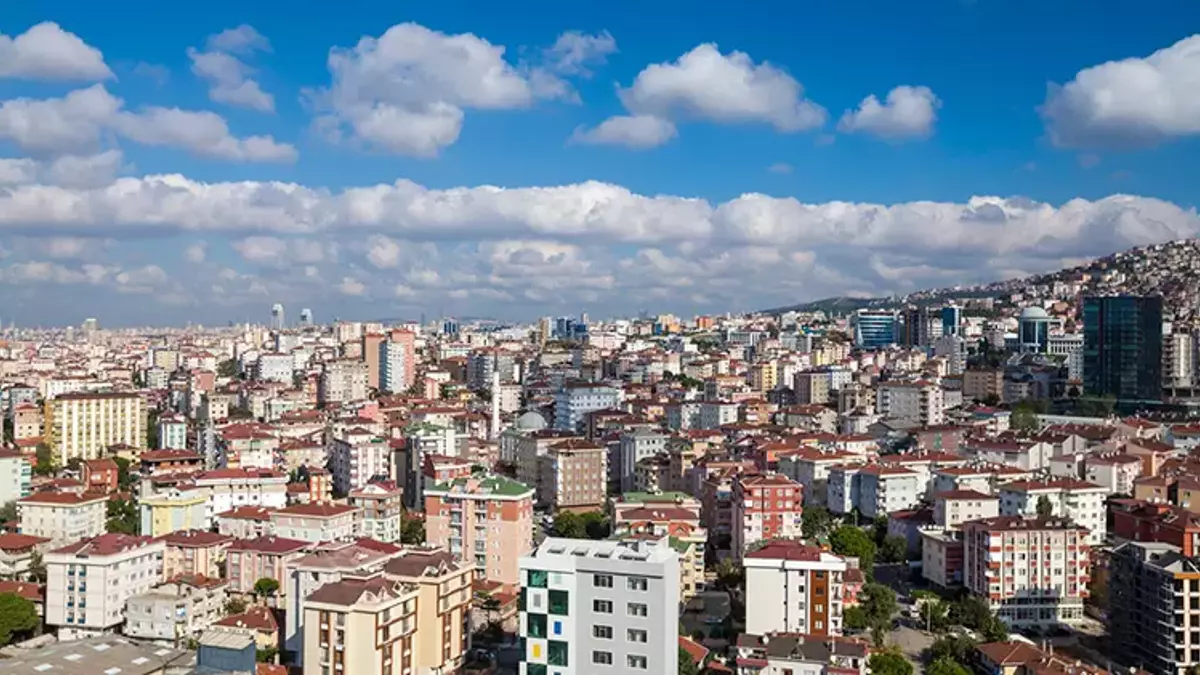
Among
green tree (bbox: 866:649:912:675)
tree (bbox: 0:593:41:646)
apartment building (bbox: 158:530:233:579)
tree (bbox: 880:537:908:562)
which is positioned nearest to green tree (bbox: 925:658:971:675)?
green tree (bbox: 866:649:912:675)

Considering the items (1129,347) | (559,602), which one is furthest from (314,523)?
(1129,347)

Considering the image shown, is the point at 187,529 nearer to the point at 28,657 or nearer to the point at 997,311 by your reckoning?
the point at 28,657

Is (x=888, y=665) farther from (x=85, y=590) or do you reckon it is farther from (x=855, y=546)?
(x=85, y=590)

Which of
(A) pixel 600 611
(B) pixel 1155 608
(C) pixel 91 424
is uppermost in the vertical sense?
(C) pixel 91 424

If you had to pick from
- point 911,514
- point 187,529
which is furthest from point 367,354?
point 911,514

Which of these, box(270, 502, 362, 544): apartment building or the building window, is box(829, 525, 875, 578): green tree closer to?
box(270, 502, 362, 544): apartment building

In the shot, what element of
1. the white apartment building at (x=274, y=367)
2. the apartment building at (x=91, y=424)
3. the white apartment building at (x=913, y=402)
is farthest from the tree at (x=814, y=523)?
the white apartment building at (x=274, y=367)
